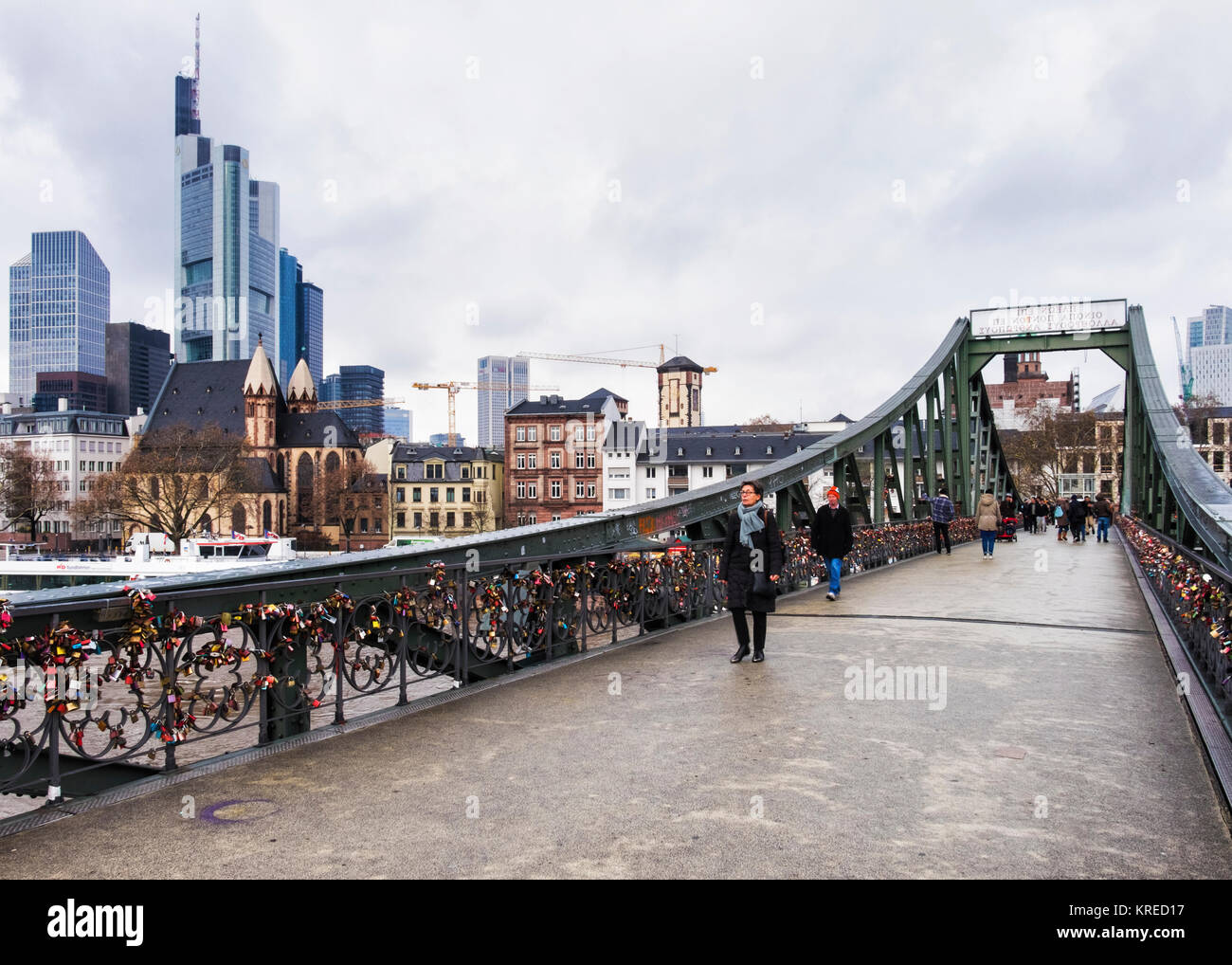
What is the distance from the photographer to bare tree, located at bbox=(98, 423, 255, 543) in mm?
69438

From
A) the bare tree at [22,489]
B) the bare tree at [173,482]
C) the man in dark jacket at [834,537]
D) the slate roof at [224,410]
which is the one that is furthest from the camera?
the slate roof at [224,410]

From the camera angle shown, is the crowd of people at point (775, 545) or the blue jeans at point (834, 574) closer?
the crowd of people at point (775, 545)

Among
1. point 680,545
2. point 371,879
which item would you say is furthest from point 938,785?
point 680,545

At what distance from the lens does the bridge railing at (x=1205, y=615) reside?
Result: 225 inches

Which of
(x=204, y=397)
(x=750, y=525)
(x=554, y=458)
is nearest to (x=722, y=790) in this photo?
(x=750, y=525)

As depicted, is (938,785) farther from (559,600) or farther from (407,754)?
(559,600)

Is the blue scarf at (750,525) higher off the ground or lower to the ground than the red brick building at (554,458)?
lower

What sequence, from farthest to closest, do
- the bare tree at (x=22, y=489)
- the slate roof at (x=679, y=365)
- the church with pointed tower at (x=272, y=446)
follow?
the slate roof at (x=679, y=365) < the church with pointed tower at (x=272, y=446) < the bare tree at (x=22, y=489)

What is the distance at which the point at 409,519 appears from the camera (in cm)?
9175

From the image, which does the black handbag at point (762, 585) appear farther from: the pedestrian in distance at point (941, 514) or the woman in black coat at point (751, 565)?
the pedestrian in distance at point (941, 514)

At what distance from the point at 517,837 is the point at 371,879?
656 mm

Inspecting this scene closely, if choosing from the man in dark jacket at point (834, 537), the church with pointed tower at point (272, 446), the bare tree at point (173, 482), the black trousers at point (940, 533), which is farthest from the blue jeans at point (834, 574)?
the church with pointed tower at point (272, 446)

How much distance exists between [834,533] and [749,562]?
16.2ft

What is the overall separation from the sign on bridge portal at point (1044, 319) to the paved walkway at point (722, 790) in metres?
23.3
